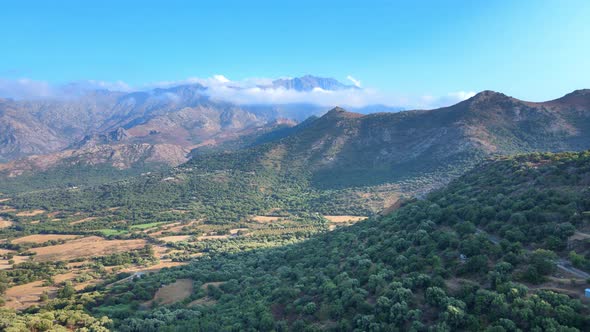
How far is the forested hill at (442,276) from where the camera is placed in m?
28.0

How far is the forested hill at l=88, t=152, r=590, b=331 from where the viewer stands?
27972mm

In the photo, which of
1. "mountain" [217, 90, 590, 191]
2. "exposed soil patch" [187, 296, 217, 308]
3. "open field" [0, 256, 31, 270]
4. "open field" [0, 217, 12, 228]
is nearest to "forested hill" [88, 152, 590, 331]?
"exposed soil patch" [187, 296, 217, 308]

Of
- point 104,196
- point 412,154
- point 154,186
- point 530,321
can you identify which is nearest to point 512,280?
point 530,321

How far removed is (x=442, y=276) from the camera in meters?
34.9

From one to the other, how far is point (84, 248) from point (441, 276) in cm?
11589

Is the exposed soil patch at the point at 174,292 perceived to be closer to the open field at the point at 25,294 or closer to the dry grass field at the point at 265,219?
the open field at the point at 25,294

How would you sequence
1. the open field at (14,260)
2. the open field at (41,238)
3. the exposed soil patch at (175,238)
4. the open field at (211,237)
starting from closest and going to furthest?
the open field at (14,260) < the exposed soil patch at (175,238) < the open field at (211,237) < the open field at (41,238)

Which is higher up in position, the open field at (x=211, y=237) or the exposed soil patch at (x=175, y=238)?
the exposed soil patch at (x=175, y=238)

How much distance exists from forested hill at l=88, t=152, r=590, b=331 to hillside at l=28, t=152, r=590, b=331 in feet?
0.44

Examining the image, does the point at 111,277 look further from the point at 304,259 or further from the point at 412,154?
the point at 412,154

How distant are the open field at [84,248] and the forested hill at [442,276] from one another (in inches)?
2007

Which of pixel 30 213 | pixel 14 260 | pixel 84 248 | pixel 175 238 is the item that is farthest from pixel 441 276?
pixel 30 213

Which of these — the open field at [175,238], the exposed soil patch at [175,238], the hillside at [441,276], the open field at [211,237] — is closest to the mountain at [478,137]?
the open field at [211,237]

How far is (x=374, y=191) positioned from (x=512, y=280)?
136548mm
